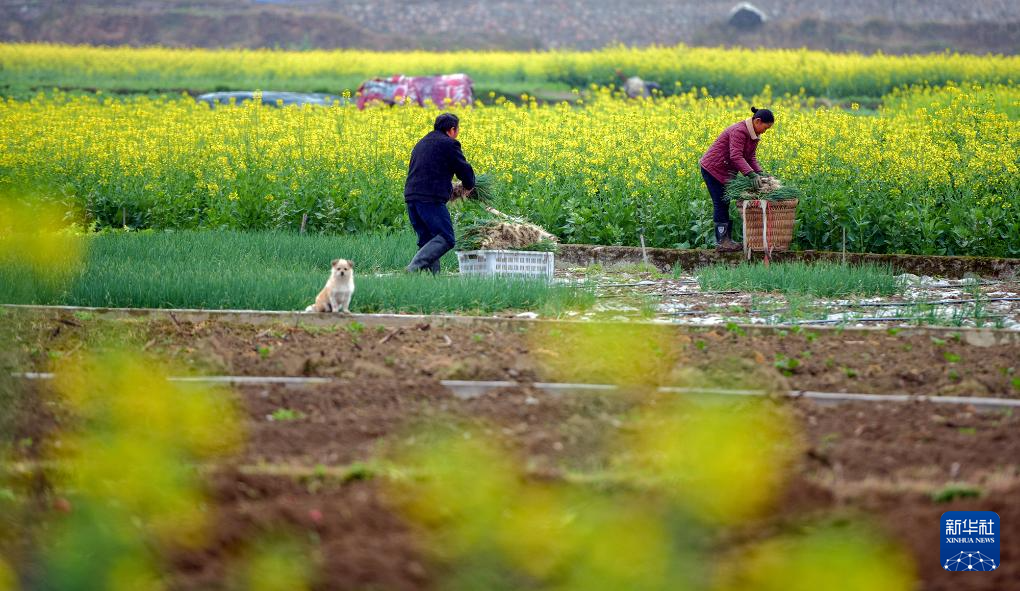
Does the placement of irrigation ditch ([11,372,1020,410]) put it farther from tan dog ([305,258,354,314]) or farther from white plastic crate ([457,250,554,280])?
white plastic crate ([457,250,554,280])

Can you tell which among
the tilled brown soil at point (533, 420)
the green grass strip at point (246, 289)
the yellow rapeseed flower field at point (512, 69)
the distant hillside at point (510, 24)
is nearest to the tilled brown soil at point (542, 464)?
the tilled brown soil at point (533, 420)

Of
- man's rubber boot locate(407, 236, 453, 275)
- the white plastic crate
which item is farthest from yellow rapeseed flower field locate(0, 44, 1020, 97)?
man's rubber boot locate(407, 236, 453, 275)

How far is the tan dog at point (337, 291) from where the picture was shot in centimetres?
771

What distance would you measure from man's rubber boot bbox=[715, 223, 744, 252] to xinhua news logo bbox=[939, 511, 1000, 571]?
816 cm

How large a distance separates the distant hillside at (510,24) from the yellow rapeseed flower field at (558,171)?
32297mm

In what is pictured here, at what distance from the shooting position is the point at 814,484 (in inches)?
167

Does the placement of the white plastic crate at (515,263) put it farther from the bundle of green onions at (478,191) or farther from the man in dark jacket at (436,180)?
the bundle of green onions at (478,191)

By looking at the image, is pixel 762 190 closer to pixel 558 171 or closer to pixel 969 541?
pixel 558 171

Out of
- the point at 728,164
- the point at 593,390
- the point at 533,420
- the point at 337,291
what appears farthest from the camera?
the point at 728,164

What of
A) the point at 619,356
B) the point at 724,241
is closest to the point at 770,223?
the point at 724,241

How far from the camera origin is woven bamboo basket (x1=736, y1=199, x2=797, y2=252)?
37.6ft

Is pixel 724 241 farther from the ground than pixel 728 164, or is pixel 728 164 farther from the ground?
pixel 728 164

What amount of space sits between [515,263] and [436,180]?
993mm

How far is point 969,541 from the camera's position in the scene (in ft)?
12.2
